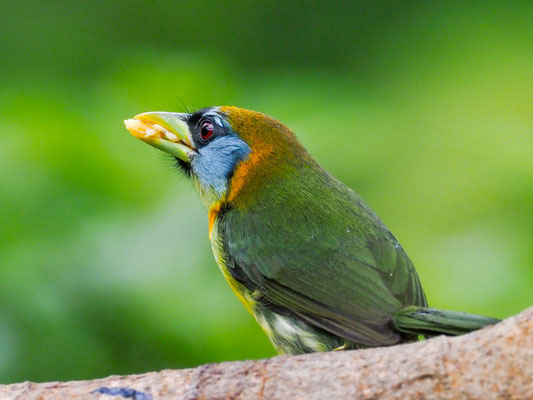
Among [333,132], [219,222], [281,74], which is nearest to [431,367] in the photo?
[219,222]

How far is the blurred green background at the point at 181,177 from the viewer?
3539 millimetres

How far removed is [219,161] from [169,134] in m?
0.26

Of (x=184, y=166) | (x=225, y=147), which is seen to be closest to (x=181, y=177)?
(x=184, y=166)

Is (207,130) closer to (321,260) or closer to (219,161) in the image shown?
(219,161)

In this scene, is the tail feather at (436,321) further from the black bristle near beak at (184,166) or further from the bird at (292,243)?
the black bristle near beak at (184,166)

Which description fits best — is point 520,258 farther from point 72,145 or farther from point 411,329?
point 72,145

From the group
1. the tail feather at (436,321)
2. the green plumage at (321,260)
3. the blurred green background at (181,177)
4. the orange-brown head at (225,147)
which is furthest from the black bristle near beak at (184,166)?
the tail feather at (436,321)

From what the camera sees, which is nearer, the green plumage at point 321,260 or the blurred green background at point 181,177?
the green plumage at point 321,260

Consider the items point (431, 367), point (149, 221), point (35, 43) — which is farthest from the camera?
point (35, 43)

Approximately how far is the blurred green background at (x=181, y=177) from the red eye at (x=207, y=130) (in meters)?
0.29

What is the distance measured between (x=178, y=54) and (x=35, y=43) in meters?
0.98

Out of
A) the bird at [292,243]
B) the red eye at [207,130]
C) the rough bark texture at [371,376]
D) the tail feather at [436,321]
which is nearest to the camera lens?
the rough bark texture at [371,376]

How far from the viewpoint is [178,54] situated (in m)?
5.09

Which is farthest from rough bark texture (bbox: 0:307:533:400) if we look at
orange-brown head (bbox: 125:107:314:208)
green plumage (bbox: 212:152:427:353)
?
orange-brown head (bbox: 125:107:314:208)
